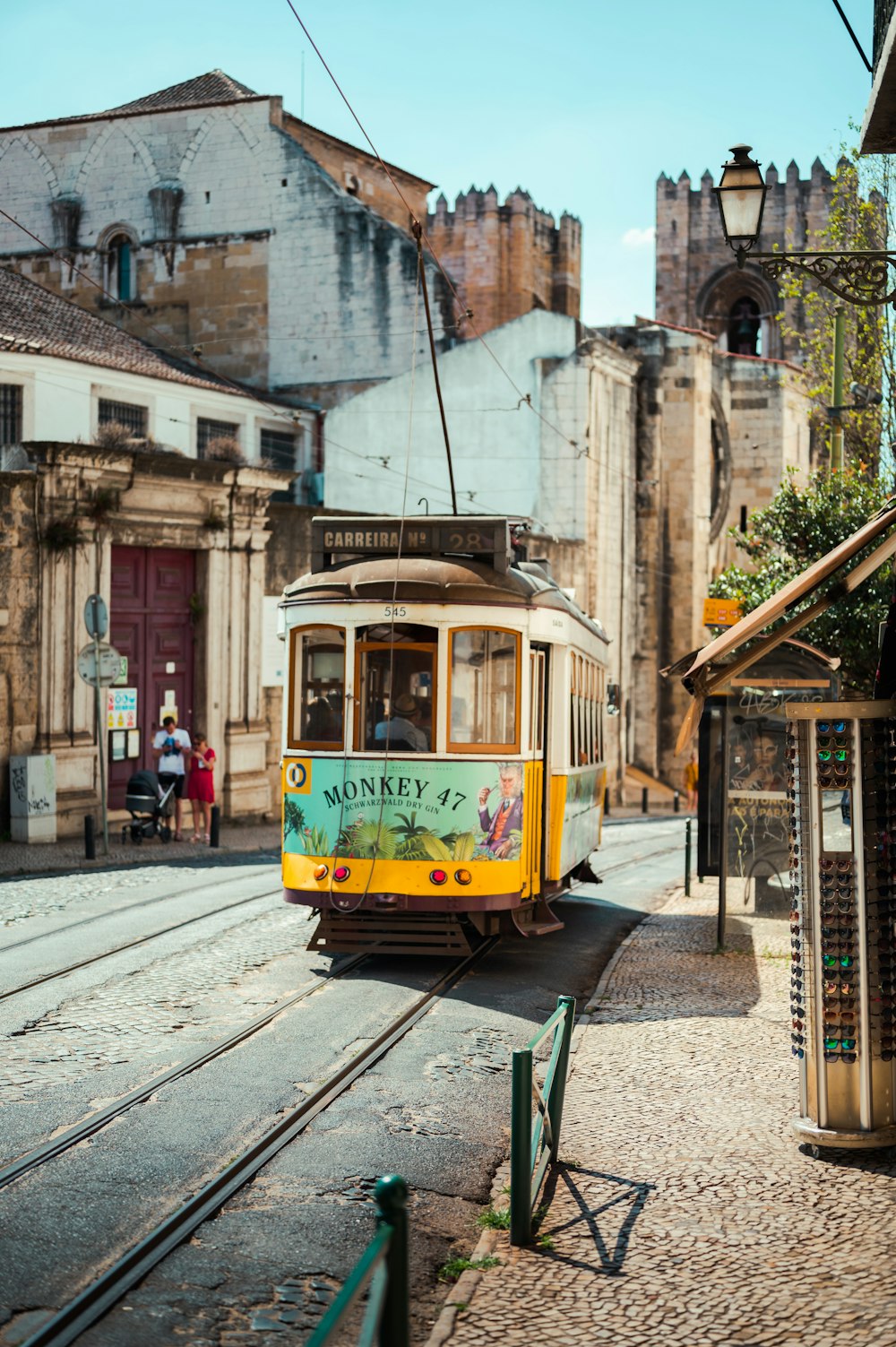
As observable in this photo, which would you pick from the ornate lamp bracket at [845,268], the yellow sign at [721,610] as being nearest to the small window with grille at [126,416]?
the yellow sign at [721,610]

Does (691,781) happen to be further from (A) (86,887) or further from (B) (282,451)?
(A) (86,887)

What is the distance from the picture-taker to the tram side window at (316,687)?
11.9 metres

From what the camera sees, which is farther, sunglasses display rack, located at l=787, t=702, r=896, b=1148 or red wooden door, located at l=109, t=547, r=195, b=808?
red wooden door, located at l=109, t=547, r=195, b=808

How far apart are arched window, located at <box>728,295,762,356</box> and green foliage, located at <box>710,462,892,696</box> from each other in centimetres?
4579

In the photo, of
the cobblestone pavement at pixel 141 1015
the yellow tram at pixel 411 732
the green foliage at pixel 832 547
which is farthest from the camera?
the green foliage at pixel 832 547

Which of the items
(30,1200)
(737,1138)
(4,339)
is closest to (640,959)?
(737,1138)

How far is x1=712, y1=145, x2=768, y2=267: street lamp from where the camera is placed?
377 inches

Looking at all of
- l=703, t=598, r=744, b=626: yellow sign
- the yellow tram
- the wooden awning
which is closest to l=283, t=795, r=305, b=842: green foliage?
the yellow tram

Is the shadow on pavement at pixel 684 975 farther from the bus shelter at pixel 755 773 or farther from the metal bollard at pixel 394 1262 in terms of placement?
the metal bollard at pixel 394 1262

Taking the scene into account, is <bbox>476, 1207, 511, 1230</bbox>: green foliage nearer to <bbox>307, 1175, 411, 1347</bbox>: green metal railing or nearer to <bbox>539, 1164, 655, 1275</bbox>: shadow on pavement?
<bbox>539, 1164, 655, 1275</bbox>: shadow on pavement

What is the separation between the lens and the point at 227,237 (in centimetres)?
3781

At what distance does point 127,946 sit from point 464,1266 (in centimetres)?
693

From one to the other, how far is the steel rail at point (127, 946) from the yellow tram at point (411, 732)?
1.41 meters

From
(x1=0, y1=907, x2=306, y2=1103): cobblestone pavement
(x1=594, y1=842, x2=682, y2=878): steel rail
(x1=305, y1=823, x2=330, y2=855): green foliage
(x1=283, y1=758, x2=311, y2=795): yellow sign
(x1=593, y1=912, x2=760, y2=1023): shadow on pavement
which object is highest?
(x1=283, y1=758, x2=311, y2=795): yellow sign
